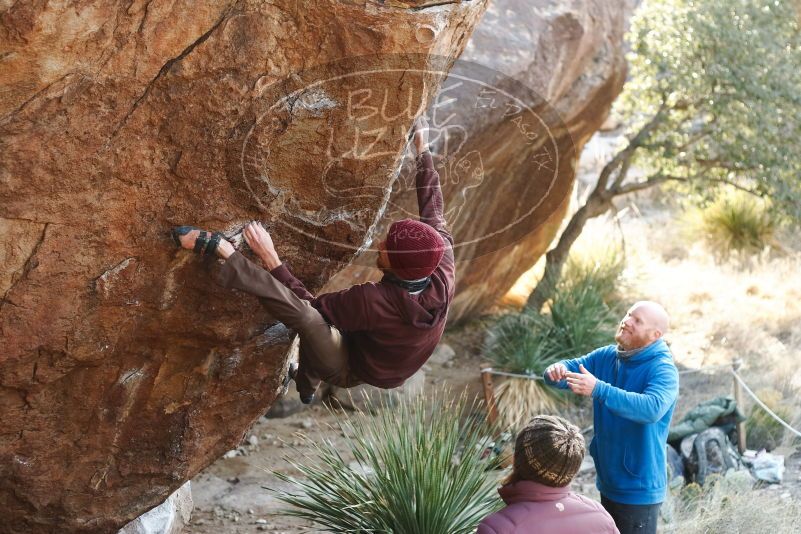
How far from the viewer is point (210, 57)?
152 inches

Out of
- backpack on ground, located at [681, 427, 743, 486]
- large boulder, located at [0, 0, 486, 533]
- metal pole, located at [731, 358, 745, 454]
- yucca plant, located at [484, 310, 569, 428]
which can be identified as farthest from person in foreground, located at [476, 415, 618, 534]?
yucca plant, located at [484, 310, 569, 428]

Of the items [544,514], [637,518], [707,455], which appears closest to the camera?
[544,514]

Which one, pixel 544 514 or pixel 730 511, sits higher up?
pixel 544 514

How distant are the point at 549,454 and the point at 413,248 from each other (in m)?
0.96

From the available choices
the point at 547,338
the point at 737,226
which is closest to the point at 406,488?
the point at 547,338

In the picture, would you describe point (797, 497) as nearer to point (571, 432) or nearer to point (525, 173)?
point (525, 173)

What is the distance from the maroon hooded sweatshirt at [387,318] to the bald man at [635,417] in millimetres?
635

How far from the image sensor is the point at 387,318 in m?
4.03

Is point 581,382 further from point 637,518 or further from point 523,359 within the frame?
point 523,359

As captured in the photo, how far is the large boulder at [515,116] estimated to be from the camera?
7113 millimetres

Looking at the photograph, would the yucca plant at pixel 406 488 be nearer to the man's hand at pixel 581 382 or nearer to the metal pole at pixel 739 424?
the man's hand at pixel 581 382

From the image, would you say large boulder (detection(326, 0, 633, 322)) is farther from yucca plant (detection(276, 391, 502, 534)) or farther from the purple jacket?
the purple jacket

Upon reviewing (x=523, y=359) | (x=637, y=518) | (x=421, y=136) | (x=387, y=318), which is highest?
(x=421, y=136)

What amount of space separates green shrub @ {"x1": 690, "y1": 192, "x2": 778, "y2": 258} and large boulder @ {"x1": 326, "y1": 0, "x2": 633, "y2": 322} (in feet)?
15.4
